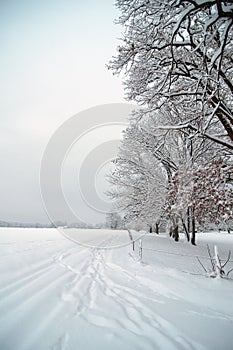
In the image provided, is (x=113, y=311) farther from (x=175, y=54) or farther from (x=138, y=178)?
(x=138, y=178)

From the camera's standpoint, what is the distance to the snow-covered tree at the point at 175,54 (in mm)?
5953

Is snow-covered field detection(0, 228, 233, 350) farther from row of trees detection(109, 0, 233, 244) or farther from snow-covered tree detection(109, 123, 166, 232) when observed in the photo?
snow-covered tree detection(109, 123, 166, 232)

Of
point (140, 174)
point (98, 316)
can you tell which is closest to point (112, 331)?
point (98, 316)

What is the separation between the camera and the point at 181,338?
10.3 feet

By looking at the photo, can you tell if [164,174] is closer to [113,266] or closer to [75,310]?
[113,266]

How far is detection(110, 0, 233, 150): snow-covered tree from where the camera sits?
5.95m

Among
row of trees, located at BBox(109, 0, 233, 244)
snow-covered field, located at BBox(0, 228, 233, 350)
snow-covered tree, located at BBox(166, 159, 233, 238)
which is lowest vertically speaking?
snow-covered field, located at BBox(0, 228, 233, 350)

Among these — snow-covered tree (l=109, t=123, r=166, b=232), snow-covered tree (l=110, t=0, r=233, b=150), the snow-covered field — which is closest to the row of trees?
snow-covered tree (l=110, t=0, r=233, b=150)

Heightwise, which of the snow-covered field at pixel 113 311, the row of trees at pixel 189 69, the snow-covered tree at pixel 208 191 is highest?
the row of trees at pixel 189 69

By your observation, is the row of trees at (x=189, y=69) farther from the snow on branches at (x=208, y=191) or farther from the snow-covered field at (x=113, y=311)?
the snow-covered field at (x=113, y=311)

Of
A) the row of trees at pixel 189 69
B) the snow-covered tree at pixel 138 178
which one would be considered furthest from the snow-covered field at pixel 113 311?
the snow-covered tree at pixel 138 178

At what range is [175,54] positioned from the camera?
726 cm

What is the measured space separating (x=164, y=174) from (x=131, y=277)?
500 inches

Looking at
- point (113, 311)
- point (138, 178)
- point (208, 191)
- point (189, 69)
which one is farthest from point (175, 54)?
point (138, 178)
